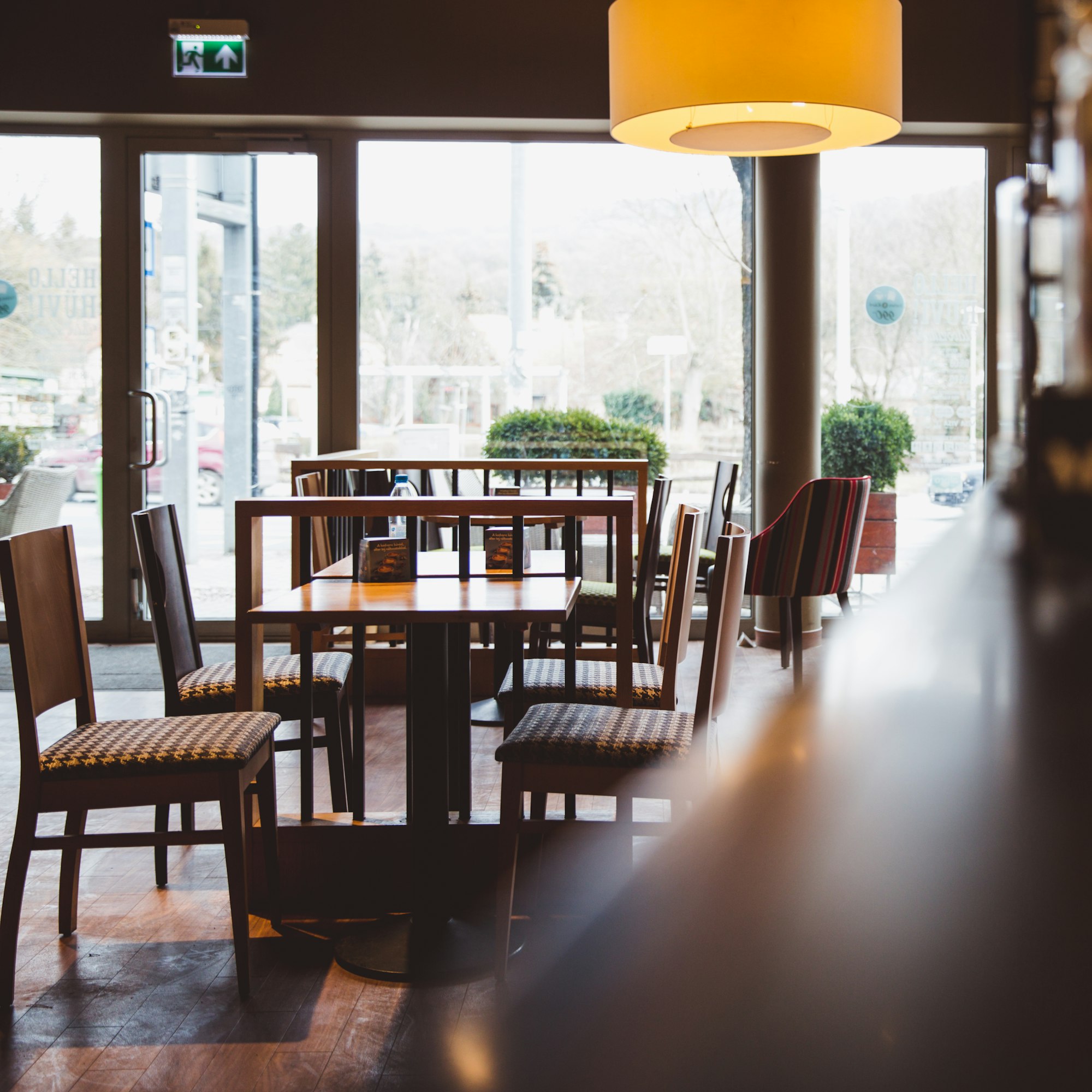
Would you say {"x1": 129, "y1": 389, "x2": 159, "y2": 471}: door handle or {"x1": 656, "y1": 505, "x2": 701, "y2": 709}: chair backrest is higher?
{"x1": 129, "y1": 389, "x2": 159, "y2": 471}: door handle

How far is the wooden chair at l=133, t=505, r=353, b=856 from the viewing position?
2.54 meters

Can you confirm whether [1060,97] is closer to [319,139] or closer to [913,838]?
[913,838]

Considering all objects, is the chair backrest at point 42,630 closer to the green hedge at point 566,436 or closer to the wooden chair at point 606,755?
the wooden chair at point 606,755

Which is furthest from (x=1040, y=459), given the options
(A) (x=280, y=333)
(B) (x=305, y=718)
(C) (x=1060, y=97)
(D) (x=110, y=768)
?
(A) (x=280, y=333)

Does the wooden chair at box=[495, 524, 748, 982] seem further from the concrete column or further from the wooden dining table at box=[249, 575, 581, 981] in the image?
the concrete column

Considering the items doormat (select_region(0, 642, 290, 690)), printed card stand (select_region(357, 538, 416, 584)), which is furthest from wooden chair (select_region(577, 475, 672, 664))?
doormat (select_region(0, 642, 290, 690))

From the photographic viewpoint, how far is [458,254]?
5855 millimetres

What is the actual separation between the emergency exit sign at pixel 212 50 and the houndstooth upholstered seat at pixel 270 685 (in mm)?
3510

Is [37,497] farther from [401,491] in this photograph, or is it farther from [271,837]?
Answer: [271,837]

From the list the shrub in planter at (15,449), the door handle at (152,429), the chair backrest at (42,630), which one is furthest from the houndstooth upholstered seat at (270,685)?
the shrub in planter at (15,449)

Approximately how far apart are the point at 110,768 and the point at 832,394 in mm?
4595

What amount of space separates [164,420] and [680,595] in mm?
Result: 3887

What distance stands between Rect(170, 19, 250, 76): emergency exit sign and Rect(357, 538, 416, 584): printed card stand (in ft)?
12.1

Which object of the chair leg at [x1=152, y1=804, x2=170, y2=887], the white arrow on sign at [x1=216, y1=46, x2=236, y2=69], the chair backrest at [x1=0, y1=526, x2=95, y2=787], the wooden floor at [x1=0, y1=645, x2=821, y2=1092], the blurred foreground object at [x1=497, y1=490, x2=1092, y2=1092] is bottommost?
the wooden floor at [x1=0, y1=645, x2=821, y2=1092]
